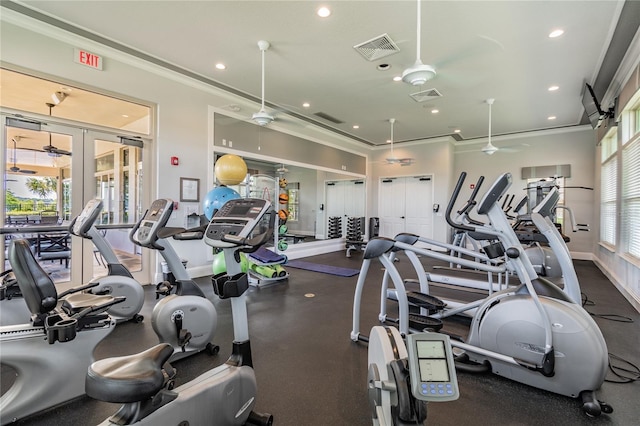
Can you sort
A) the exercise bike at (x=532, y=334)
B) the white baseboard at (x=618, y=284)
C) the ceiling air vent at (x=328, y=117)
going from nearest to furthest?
the exercise bike at (x=532, y=334), the white baseboard at (x=618, y=284), the ceiling air vent at (x=328, y=117)

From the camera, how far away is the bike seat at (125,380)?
1032mm

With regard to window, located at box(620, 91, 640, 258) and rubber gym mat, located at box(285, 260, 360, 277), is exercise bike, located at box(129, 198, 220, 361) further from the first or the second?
window, located at box(620, 91, 640, 258)

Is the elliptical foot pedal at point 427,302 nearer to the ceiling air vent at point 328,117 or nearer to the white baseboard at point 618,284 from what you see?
the white baseboard at point 618,284

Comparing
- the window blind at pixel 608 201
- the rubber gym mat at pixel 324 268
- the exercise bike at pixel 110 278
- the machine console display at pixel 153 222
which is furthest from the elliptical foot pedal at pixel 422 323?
the window blind at pixel 608 201

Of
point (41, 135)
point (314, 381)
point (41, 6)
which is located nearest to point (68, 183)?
point (41, 135)

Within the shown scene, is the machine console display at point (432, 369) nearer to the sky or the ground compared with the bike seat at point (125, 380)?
nearer to the sky

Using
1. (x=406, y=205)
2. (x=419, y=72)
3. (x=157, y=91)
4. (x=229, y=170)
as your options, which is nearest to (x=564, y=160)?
(x=406, y=205)

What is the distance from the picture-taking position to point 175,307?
2.33 m

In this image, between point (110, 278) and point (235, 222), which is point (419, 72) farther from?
point (110, 278)

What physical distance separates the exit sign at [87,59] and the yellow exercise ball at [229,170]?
2015mm

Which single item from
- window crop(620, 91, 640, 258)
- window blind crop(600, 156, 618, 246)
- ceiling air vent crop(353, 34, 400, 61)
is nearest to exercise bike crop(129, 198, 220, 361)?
ceiling air vent crop(353, 34, 400, 61)

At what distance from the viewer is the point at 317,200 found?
1025 centimetres

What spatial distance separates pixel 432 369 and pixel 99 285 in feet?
10.2

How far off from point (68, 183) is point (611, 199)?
9258 mm
